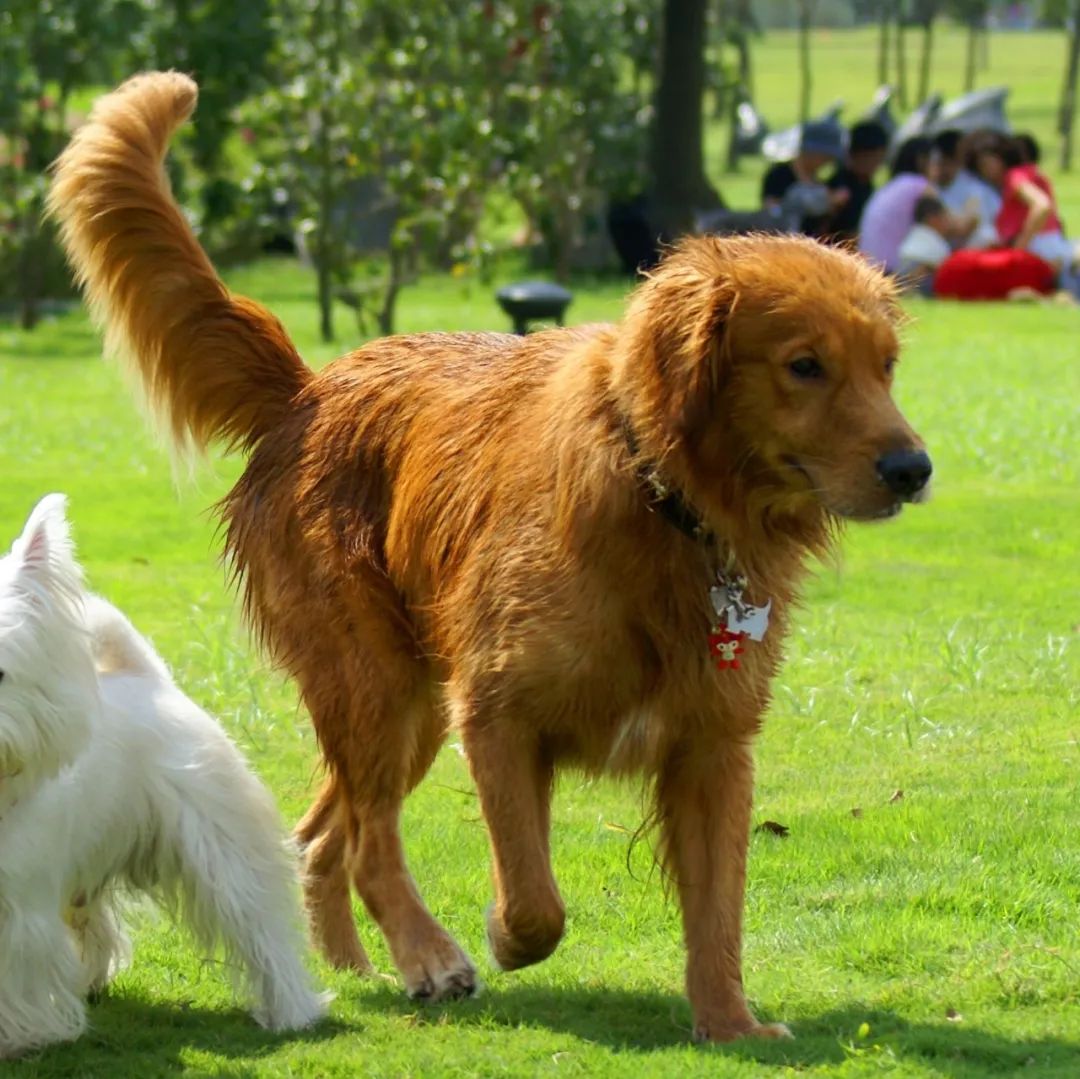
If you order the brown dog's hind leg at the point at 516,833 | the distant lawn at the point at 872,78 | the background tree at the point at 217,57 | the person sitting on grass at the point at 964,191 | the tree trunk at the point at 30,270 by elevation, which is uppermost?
the brown dog's hind leg at the point at 516,833

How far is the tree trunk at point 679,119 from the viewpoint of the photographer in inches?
1012

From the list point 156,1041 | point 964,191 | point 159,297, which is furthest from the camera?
point 964,191

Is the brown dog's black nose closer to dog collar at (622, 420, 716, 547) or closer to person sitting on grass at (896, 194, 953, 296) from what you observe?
dog collar at (622, 420, 716, 547)

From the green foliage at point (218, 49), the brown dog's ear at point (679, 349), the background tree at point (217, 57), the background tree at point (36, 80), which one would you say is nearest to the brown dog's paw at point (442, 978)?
the brown dog's ear at point (679, 349)

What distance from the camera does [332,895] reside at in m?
5.73

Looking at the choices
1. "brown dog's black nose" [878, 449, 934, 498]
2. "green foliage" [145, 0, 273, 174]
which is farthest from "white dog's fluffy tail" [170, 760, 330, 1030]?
"green foliage" [145, 0, 273, 174]

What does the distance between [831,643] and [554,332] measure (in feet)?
12.8

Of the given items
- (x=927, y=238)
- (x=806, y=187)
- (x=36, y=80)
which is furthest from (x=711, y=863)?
(x=36, y=80)

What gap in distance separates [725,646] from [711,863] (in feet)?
1.84

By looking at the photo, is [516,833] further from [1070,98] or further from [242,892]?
[1070,98]

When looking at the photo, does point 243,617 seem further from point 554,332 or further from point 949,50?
point 949,50

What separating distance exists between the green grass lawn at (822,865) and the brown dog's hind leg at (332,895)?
0.39ft

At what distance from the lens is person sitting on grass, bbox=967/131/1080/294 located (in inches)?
971

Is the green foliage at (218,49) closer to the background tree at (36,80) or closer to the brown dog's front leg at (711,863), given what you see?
the background tree at (36,80)
